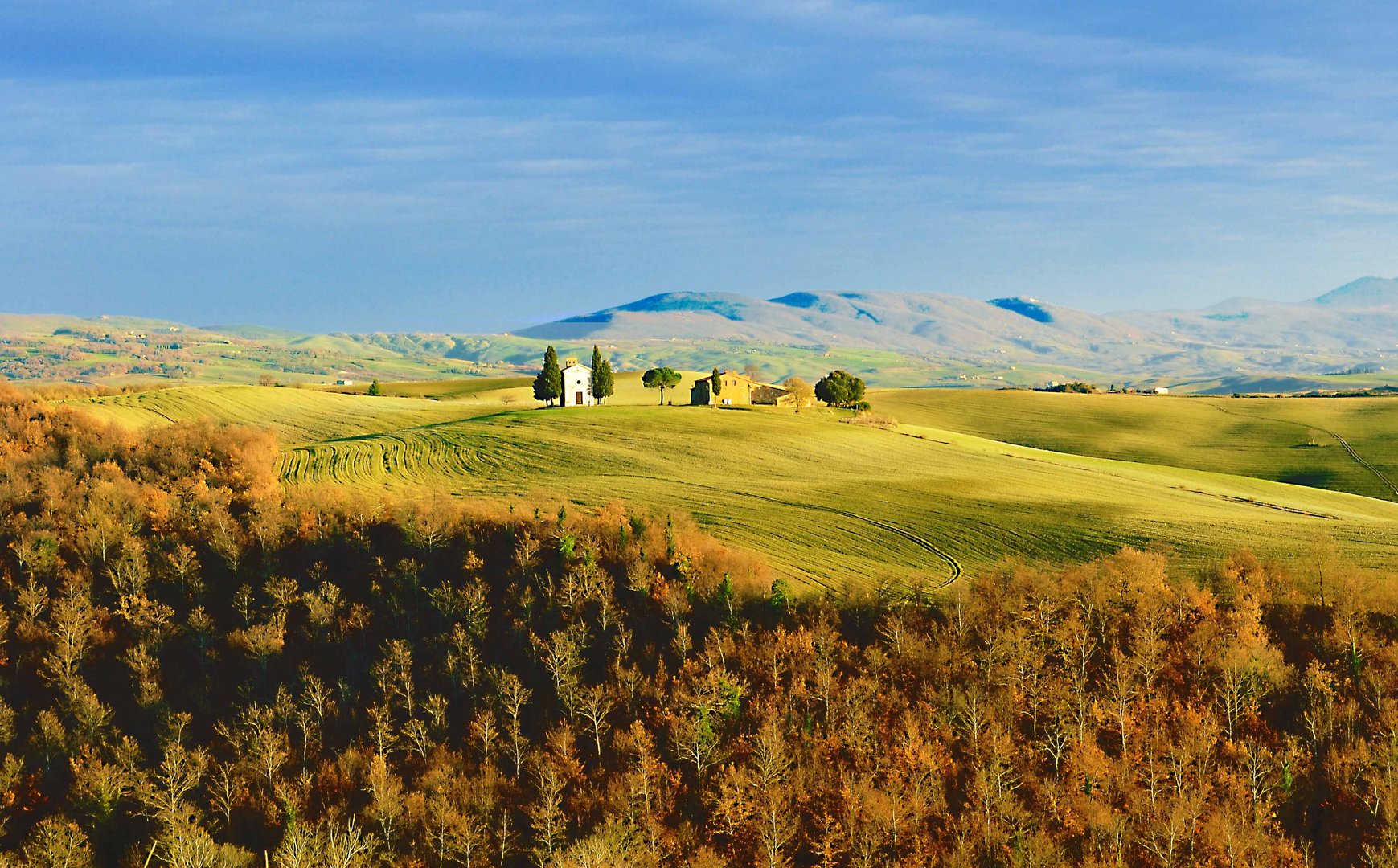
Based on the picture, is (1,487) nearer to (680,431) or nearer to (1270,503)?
(680,431)

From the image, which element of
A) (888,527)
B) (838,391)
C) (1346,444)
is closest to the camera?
(888,527)

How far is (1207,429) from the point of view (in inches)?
5015

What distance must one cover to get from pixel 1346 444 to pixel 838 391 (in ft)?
190

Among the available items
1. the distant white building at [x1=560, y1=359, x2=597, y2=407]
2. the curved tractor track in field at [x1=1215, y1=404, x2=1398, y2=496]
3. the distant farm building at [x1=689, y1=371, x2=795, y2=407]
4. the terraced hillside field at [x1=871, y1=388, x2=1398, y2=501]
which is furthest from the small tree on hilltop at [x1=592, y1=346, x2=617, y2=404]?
the curved tractor track in field at [x1=1215, y1=404, x2=1398, y2=496]

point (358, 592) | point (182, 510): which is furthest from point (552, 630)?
point (182, 510)

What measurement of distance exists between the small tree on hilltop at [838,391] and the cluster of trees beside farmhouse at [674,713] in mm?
A: 60012

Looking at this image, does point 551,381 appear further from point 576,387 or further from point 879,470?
point 879,470

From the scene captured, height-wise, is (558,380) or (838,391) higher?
(558,380)

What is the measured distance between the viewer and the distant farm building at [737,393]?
12656cm

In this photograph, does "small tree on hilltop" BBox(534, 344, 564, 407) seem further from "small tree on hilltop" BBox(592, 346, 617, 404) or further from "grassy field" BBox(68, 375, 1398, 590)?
"grassy field" BBox(68, 375, 1398, 590)

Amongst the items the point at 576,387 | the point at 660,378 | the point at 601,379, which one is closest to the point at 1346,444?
the point at 660,378

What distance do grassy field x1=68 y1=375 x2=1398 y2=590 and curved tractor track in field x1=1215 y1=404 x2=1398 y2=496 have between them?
2.70 feet

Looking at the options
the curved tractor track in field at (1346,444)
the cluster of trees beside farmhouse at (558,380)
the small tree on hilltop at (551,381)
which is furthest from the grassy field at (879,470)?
the cluster of trees beside farmhouse at (558,380)

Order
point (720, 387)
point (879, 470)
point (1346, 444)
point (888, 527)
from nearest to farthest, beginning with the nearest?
point (888, 527)
point (879, 470)
point (1346, 444)
point (720, 387)
